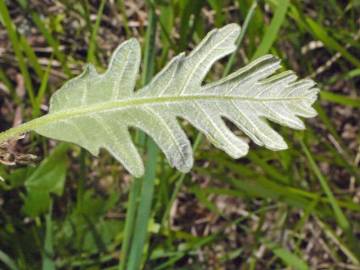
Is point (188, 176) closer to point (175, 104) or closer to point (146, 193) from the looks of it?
point (146, 193)

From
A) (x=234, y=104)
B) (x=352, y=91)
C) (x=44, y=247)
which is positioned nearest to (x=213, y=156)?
(x=44, y=247)

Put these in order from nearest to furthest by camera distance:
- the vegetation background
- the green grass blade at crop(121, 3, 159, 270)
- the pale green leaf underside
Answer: the pale green leaf underside → the green grass blade at crop(121, 3, 159, 270) → the vegetation background

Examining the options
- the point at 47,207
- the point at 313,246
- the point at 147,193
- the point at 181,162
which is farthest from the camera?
the point at 313,246

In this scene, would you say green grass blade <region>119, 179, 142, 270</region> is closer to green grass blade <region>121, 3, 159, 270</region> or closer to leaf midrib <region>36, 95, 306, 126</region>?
green grass blade <region>121, 3, 159, 270</region>

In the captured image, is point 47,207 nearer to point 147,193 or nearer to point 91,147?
point 147,193

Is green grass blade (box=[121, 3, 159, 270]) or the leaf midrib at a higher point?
the leaf midrib

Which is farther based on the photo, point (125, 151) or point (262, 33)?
point (262, 33)

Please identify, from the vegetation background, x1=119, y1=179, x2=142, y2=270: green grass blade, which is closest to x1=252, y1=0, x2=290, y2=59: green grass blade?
the vegetation background
